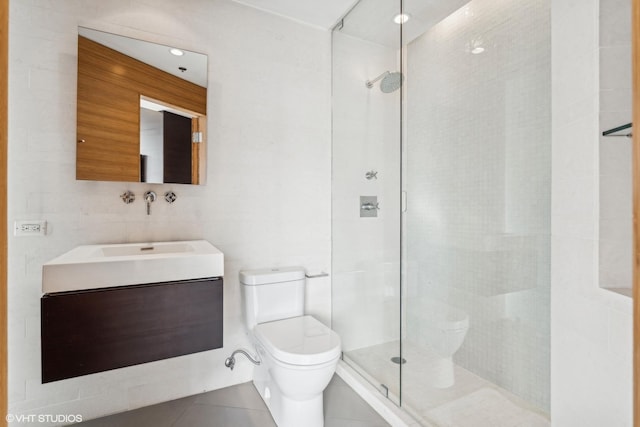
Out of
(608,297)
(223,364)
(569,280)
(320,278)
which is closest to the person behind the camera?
(608,297)

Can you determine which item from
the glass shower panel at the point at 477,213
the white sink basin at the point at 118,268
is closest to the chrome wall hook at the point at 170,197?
the white sink basin at the point at 118,268

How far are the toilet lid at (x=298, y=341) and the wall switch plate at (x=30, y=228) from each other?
1.16 m

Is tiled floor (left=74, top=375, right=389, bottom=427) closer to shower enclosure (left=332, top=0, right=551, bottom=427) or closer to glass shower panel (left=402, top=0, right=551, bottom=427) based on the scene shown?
shower enclosure (left=332, top=0, right=551, bottom=427)

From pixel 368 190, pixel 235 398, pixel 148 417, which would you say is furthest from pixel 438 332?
pixel 148 417

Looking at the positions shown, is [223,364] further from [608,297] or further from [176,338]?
[608,297]

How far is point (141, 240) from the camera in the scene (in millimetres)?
1736

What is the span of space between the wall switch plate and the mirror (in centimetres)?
30

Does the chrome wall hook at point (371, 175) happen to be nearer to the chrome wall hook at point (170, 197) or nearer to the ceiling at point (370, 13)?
the ceiling at point (370, 13)

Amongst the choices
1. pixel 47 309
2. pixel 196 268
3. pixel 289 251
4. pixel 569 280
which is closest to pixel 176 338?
pixel 196 268

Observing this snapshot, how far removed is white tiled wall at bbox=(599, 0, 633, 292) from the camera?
95cm

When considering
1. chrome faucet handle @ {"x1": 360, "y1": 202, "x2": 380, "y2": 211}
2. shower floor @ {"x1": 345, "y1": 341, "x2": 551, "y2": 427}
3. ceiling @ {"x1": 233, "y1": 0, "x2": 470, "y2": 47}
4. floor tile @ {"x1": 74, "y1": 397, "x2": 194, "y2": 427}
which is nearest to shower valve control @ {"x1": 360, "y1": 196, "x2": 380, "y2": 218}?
chrome faucet handle @ {"x1": 360, "y1": 202, "x2": 380, "y2": 211}

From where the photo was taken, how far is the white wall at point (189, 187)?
1524mm

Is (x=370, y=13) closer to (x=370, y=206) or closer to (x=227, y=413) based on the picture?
(x=370, y=206)

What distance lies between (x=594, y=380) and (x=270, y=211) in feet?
5.58
